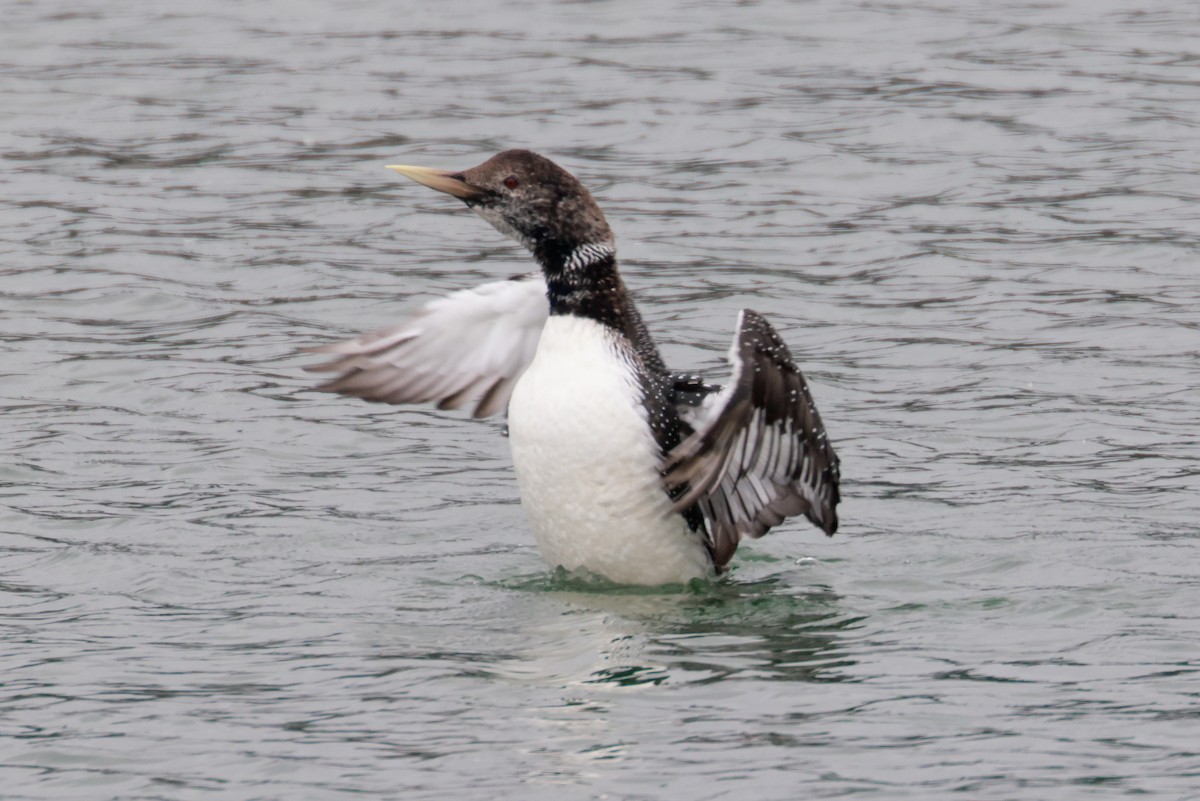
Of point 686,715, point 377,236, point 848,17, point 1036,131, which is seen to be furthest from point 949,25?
point 686,715

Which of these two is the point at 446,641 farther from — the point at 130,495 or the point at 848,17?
the point at 848,17

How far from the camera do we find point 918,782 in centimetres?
570

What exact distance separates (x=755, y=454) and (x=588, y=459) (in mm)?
544

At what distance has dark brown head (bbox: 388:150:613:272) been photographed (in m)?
7.45

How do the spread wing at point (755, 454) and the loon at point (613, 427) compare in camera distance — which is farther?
the loon at point (613, 427)

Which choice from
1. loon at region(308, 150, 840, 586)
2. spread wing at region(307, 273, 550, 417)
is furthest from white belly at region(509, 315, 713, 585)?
spread wing at region(307, 273, 550, 417)

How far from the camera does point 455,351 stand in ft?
26.9

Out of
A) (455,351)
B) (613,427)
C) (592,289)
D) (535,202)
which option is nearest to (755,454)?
(613,427)

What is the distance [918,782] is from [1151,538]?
2617 millimetres

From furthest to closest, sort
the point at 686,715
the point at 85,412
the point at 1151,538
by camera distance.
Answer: the point at 85,412, the point at 1151,538, the point at 686,715

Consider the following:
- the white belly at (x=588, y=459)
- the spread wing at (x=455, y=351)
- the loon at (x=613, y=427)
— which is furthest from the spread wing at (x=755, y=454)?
the spread wing at (x=455, y=351)

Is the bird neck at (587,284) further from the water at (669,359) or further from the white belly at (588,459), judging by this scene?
the water at (669,359)

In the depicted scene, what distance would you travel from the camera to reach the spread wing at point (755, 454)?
259 inches

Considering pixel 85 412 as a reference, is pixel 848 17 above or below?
above
